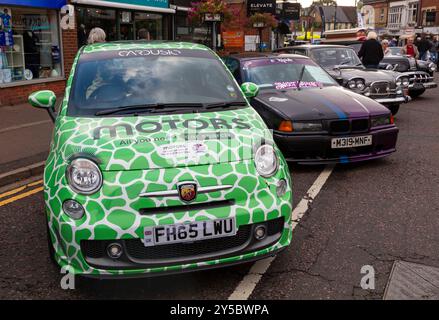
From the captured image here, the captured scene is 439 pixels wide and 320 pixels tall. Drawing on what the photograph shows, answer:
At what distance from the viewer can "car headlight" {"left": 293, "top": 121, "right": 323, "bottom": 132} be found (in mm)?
5887

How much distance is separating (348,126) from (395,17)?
2788 inches

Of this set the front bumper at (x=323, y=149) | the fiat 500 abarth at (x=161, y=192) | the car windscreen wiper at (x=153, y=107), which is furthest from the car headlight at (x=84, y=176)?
the front bumper at (x=323, y=149)

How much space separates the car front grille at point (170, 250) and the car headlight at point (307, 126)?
2882mm

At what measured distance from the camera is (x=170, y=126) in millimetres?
3535

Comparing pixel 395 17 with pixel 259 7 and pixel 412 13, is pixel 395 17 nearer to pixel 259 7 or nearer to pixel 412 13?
pixel 412 13

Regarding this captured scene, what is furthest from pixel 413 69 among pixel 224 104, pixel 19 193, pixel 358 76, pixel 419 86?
pixel 19 193

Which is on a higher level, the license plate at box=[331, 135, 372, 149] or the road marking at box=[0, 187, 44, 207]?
the license plate at box=[331, 135, 372, 149]

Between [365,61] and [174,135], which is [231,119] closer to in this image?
[174,135]

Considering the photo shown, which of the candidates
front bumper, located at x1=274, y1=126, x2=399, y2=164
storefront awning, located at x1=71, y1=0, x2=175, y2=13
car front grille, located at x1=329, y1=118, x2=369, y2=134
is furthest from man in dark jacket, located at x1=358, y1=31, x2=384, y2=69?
storefront awning, located at x1=71, y1=0, x2=175, y2=13

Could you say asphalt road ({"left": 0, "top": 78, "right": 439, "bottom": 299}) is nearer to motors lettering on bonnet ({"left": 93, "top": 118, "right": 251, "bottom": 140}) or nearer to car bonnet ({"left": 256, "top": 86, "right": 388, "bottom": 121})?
car bonnet ({"left": 256, "top": 86, "right": 388, "bottom": 121})

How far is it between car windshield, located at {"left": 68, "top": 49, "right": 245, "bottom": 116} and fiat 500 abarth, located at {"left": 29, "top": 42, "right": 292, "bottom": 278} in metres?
0.18

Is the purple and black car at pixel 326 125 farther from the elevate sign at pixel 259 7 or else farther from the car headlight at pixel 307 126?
the elevate sign at pixel 259 7

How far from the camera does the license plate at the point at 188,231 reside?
2.93 metres

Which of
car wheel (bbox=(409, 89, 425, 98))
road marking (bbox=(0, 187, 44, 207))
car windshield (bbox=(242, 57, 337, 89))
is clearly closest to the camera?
road marking (bbox=(0, 187, 44, 207))
